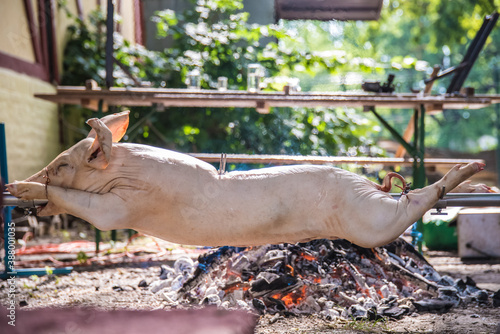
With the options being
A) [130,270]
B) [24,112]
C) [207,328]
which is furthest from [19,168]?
[207,328]

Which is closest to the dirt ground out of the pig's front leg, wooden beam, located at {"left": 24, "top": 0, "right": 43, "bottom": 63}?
the pig's front leg

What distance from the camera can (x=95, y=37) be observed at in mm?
11117

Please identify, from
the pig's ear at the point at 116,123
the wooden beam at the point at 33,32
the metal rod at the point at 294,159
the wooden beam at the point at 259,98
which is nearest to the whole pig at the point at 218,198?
the pig's ear at the point at 116,123

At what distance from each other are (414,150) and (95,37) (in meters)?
7.26

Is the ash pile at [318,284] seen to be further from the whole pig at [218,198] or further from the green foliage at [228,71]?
the green foliage at [228,71]

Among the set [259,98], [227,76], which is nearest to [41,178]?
[259,98]

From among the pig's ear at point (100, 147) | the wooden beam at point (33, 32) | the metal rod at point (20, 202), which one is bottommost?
the metal rod at point (20, 202)

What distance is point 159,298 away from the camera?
461 cm

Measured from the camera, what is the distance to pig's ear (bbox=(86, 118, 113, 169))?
126 inches

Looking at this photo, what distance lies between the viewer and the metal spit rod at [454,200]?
3410 mm

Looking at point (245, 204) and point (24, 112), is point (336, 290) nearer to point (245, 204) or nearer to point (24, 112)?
point (245, 204)

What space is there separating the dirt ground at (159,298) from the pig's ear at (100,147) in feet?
2.81

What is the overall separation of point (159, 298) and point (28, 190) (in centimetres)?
175

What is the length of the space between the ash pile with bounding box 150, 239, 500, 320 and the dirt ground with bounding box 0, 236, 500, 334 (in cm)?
13
